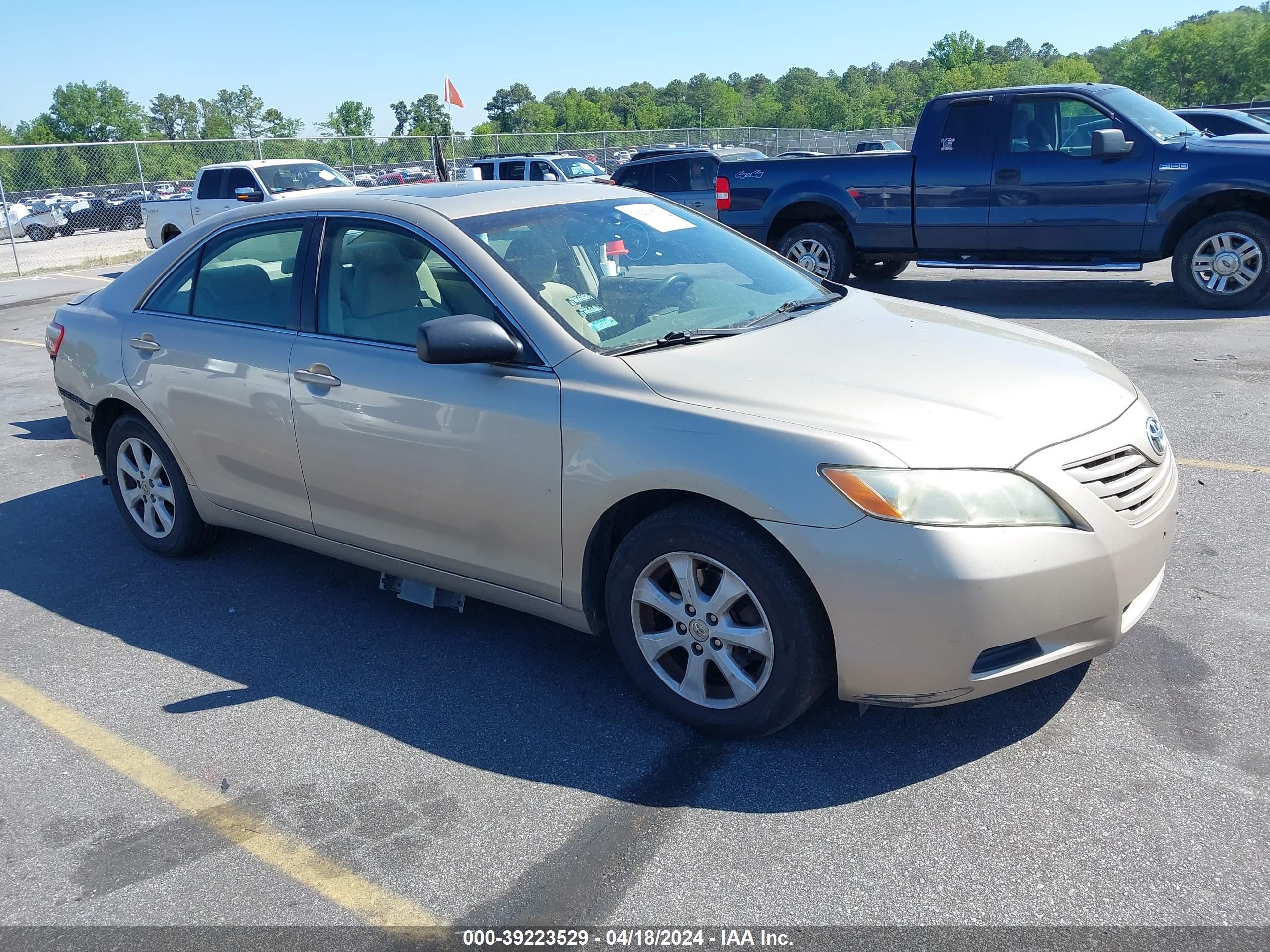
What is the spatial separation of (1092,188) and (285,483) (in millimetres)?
8219

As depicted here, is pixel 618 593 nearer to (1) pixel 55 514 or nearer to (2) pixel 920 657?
(2) pixel 920 657

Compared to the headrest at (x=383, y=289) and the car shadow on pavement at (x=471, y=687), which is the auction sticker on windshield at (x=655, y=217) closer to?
the headrest at (x=383, y=289)

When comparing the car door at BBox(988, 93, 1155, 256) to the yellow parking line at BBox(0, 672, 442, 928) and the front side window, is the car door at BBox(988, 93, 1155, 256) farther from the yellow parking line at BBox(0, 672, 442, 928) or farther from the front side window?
the yellow parking line at BBox(0, 672, 442, 928)

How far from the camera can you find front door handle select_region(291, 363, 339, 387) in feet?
13.0

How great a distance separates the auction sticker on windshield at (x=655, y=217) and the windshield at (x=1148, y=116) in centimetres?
682

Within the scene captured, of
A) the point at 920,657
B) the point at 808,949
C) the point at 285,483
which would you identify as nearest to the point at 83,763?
the point at 285,483

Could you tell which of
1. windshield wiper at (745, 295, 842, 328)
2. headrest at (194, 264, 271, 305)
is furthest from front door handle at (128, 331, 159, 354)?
windshield wiper at (745, 295, 842, 328)

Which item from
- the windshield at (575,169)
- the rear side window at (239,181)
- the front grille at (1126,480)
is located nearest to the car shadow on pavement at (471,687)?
the front grille at (1126,480)

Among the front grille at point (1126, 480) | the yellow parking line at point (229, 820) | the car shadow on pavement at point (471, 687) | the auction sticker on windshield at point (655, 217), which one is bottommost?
the yellow parking line at point (229, 820)

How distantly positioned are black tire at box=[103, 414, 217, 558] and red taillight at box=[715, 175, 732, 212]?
782cm

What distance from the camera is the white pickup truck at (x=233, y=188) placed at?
666 inches

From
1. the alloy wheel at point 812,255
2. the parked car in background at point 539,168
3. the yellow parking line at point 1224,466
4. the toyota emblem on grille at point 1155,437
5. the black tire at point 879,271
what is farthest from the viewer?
the parked car in background at point 539,168

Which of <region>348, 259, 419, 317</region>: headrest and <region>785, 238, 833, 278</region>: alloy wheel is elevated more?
<region>348, 259, 419, 317</region>: headrest

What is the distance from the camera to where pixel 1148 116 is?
31.9 feet
